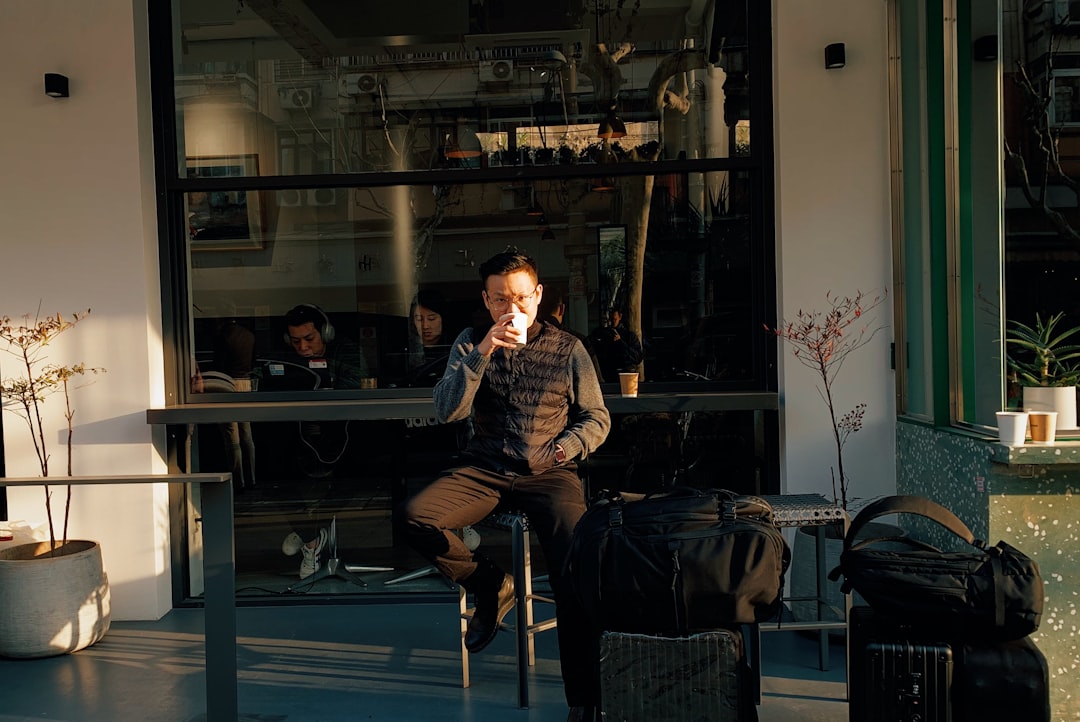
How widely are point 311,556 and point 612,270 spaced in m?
2.13

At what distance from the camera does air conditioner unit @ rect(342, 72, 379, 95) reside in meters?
4.97

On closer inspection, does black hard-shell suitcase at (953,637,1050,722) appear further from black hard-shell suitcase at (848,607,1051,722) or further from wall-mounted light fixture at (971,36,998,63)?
wall-mounted light fixture at (971,36,998,63)

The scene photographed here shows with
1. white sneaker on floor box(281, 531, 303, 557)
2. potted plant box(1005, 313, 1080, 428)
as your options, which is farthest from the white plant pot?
white sneaker on floor box(281, 531, 303, 557)

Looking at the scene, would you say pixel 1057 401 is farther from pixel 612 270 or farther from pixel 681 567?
pixel 612 270

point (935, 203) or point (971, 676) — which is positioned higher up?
point (935, 203)

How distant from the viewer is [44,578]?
4.07m

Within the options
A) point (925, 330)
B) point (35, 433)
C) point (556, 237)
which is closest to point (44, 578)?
point (35, 433)

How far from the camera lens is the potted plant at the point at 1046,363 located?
3.38 m

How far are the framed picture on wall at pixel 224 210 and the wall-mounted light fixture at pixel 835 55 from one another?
2781 mm

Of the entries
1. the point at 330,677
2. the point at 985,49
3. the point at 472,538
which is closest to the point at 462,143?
the point at 472,538

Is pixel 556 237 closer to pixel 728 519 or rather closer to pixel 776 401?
pixel 776 401

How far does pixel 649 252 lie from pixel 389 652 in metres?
2.26

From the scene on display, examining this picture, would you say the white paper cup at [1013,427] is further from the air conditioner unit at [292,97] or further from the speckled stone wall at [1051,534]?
the air conditioner unit at [292,97]

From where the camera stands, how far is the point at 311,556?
200 inches
